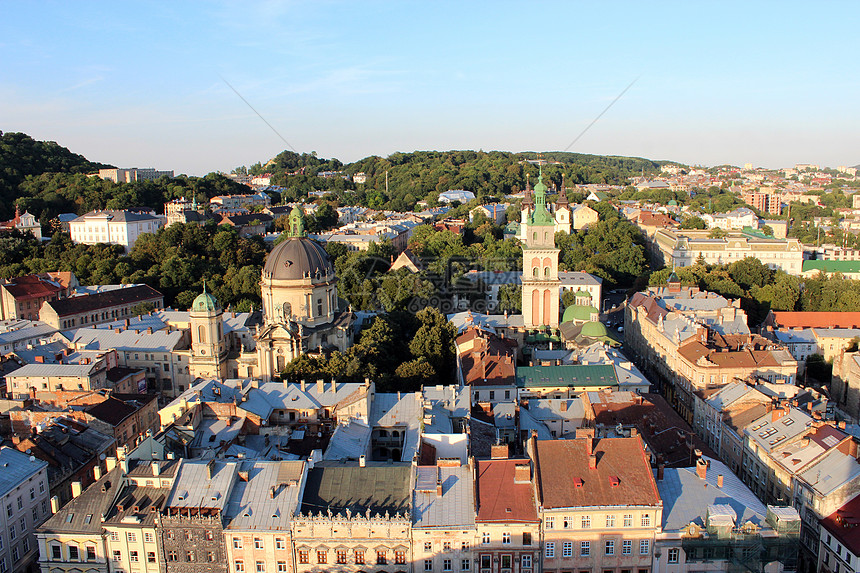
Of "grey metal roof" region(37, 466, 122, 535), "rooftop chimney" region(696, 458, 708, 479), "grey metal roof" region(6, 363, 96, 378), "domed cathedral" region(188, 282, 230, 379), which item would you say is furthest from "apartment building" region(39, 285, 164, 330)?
"rooftop chimney" region(696, 458, 708, 479)

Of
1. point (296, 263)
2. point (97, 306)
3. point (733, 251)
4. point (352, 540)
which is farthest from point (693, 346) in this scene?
point (97, 306)

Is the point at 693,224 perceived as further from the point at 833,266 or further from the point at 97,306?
the point at 97,306

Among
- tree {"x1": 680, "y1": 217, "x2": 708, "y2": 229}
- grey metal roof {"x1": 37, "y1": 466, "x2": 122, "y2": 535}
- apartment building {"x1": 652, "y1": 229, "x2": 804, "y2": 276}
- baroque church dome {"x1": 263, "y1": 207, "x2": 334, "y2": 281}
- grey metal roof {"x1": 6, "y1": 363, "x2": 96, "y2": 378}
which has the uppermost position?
baroque church dome {"x1": 263, "y1": 207, "x2": 334, "y2": 281}

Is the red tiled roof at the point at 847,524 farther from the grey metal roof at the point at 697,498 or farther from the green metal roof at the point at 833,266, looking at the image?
the green metal roof at the point at 833,266

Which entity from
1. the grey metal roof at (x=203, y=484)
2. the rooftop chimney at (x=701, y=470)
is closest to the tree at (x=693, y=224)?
the rooftop chimney at (x=701, y=470)

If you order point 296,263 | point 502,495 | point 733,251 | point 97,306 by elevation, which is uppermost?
point 296,263

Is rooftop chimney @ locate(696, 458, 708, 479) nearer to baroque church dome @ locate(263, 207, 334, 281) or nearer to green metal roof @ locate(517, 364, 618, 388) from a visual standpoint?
green metal roof @ locate(517, 364, 618, 388)
